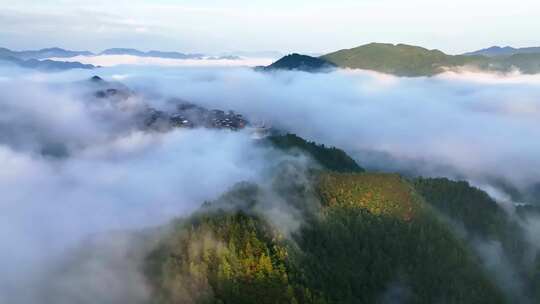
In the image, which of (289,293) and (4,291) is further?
(4,291)

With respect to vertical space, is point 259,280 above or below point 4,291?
above

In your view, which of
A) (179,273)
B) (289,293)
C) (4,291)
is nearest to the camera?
(289,293)

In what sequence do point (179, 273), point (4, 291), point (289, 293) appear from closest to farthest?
point (289, 293), point (179, 273), point (4, 291)

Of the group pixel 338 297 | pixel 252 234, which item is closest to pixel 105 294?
pixel 252 234

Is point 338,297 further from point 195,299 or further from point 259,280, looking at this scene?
point 195,299

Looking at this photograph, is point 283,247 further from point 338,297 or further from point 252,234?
point 338,297

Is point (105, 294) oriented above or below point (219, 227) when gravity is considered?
below

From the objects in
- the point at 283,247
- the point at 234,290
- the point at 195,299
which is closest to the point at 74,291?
the point at 195,299

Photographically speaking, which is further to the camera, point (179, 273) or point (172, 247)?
point (172, 247)
